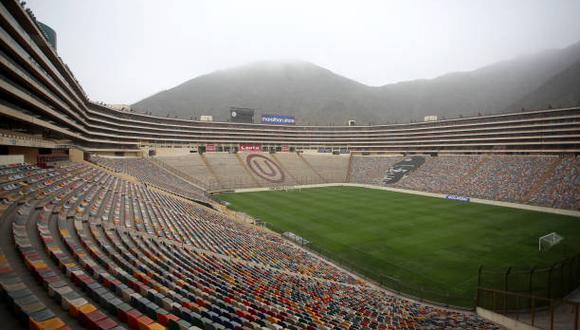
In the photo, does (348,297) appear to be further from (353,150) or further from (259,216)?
(353,150)

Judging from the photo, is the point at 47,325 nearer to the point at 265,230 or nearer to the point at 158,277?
the point at 158,277

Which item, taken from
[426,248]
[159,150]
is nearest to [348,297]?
[426,248]

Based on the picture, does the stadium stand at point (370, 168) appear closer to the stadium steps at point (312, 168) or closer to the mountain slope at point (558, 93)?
the stadium steps at point (312, 168)

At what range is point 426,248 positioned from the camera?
2531 cm

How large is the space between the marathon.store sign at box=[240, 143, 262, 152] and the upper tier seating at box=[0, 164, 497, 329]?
6087 cm

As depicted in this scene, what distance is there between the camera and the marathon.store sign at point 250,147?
266 feet

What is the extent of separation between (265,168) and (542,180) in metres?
54.4

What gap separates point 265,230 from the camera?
29.2 metres

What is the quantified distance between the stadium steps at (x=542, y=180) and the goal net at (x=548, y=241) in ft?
60.6

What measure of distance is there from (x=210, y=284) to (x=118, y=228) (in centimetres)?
523

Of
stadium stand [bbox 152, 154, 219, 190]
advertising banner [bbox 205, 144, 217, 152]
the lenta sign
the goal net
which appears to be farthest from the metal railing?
advertising banner [bbox 205, 144, 217, 152]

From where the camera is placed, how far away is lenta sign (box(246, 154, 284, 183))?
6631 centimetres

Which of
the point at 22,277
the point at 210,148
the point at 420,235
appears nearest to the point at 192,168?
the point at 210,148

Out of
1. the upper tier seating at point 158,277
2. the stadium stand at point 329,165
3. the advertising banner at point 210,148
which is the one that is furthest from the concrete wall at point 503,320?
the advertising banner at point 210,148
